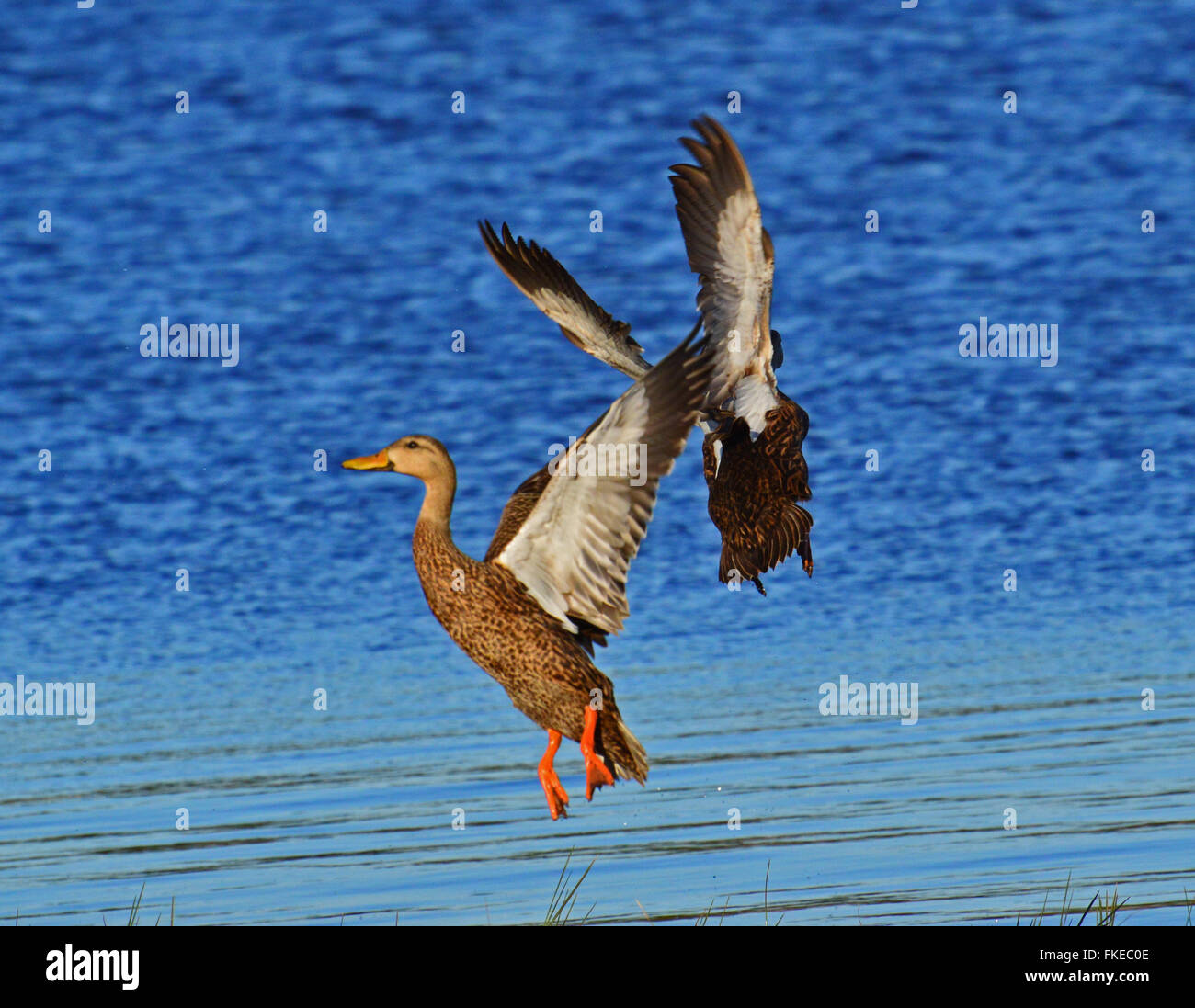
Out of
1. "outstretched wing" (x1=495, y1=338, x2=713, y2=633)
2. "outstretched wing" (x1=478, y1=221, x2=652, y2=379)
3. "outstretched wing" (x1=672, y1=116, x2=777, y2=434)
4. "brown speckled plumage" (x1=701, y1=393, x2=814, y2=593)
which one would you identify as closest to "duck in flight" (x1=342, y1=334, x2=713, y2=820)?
"outstretched wing" (x1=495, y1=338, x2=713, y2=633)

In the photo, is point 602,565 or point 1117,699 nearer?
point 602,565

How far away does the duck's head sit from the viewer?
911 cm

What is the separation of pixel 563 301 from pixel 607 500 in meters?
2.82

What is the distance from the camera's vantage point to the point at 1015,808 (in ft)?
43.6

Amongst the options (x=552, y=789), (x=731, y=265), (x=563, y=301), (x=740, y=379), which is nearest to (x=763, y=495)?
(x=740, y=379)

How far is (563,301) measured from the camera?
11.5m

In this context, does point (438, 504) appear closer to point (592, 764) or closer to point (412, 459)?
point (412, 459)

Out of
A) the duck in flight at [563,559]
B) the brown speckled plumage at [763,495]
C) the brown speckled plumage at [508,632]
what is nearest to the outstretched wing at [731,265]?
the brown speckled plumage at [763,495]

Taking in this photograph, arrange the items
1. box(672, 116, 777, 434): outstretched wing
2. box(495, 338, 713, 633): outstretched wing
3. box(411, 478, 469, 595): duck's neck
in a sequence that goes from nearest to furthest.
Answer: box(495, 338, 713, 633): outstretched wing → box(411, 478, 469, 595): duck's neck → box(672, 116, 777, 434): outstretched wing

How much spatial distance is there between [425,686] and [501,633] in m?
8.63

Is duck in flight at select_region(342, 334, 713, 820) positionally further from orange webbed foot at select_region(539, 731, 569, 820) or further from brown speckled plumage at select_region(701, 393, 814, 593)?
brown speckled plumage at select_region(701, 393, 814, 593)
